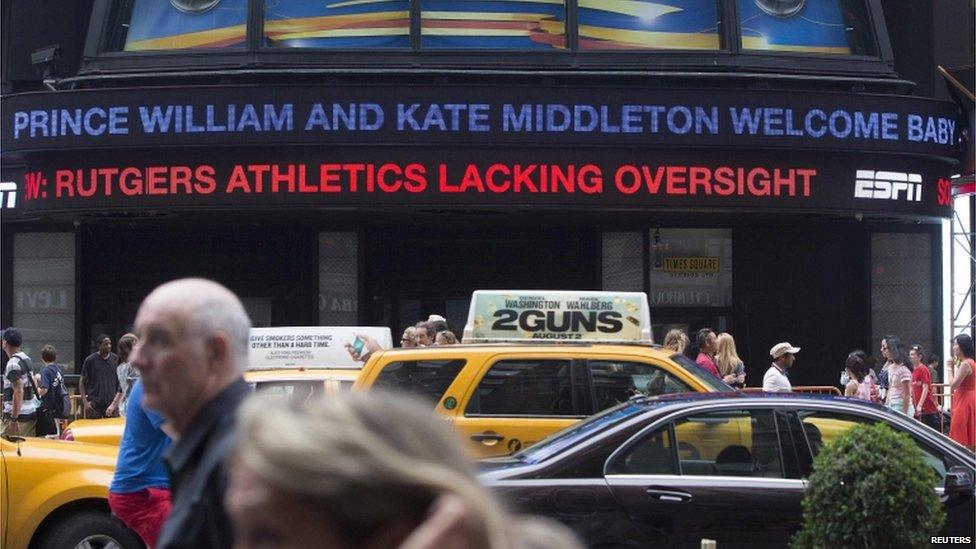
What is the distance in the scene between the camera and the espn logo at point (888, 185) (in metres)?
20.1

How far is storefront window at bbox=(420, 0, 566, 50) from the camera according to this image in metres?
20.2

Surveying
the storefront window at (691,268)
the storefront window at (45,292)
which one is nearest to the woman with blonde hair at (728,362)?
the storefront window at (691,268)

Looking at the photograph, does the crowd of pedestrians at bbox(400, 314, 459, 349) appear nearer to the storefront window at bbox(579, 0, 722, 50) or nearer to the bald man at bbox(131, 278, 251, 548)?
the storefront window at bbox(579, 0, 722, 50)

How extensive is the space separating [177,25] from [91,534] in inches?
474

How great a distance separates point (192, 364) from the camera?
388cm

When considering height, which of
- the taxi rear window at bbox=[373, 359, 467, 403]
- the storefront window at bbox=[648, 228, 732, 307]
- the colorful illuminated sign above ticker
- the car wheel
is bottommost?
the car wheel

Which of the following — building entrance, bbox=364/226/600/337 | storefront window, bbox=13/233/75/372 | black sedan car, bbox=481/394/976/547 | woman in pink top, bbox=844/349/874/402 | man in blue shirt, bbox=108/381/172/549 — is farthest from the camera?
storefront window, bbox=13/233/75/372

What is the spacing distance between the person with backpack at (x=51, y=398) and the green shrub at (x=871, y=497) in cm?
1074

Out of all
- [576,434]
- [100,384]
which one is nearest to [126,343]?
[100,384]

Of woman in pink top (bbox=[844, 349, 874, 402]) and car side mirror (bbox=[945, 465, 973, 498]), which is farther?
woman in pink top (bbox=[844, 349, 874, 402])

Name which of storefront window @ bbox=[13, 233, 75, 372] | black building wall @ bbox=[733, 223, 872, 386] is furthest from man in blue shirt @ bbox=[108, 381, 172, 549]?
black building wall @ bbox=[733, 223, 872, 386]

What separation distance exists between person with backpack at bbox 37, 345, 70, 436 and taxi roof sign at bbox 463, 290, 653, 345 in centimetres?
616

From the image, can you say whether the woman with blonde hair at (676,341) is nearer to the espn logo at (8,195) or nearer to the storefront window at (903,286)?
the storefront window at (903,286)

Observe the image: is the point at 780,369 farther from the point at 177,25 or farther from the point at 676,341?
the point at 177,25
